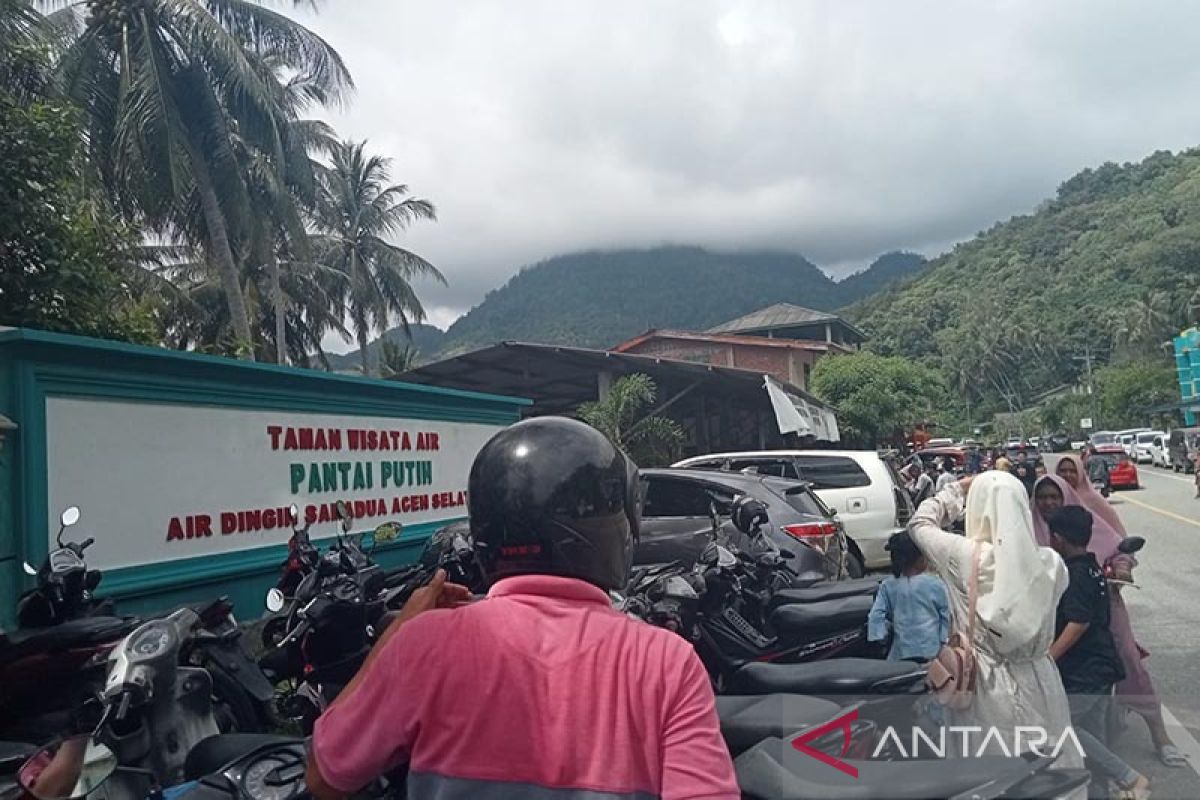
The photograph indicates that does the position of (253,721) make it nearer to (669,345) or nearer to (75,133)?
(75,133)

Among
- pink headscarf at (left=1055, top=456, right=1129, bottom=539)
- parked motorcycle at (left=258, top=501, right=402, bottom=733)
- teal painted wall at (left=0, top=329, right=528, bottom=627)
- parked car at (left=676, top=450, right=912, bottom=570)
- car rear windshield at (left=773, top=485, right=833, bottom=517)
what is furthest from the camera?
parked car at (left=676, top=450, right=912, bottom=570)

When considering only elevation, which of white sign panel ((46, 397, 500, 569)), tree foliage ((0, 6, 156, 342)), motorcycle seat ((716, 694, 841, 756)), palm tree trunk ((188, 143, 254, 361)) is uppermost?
palm tree trunk ((188, 143, 254, 361))

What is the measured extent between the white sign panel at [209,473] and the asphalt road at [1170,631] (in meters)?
3.92

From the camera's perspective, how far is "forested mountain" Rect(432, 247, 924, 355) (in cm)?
11431

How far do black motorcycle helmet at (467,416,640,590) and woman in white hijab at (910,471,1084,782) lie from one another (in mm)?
2198

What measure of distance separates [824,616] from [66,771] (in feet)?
12.3

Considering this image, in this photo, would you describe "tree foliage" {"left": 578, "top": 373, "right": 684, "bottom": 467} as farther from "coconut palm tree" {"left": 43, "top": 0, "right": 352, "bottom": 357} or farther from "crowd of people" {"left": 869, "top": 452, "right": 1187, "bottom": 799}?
"crowd of people" {"left": 869, "top": 452, "right": 1187, "bottom": 799}

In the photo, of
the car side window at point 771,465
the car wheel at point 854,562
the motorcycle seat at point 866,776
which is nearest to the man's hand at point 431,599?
the motorcycle seat at point 866,776

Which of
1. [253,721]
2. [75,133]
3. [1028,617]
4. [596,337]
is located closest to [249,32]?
[75,133]

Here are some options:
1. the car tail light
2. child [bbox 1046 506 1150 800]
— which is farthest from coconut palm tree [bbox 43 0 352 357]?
child [bbox 1046 506 1150 800]

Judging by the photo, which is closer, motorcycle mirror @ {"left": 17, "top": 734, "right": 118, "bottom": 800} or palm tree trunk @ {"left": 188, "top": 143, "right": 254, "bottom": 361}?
motorcycle mirror @ {"left": 17, "top": 734, "right": 118, "bottom": 800}

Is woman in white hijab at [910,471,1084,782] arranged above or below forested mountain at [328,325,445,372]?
below

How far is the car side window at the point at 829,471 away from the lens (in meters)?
10.6

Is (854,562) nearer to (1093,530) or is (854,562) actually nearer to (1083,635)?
(1093,530)
